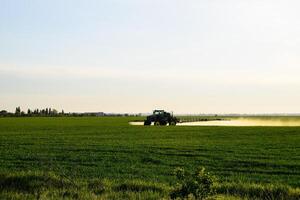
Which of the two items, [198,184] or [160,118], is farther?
[160,118]

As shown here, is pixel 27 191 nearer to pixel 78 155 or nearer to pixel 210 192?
pixel 210 192

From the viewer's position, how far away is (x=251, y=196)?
14602mm

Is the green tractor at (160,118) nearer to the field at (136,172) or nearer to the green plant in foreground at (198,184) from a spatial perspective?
the field at (136,172)

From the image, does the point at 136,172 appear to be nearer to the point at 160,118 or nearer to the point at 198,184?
the point at 198,184

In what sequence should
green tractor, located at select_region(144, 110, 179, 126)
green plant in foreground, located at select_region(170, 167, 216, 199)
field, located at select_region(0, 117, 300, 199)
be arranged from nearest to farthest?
green plant in foreground, located at select_region(170, 167, 216, 199)
field, located at select_region(0, 117, 300, 199)
green tractor, located at select_region(144, 110, 179, 126)

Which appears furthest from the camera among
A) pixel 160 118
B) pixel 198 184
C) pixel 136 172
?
pixel 160 118

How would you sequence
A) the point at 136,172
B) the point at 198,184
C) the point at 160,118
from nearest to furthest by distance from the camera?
the point at 198,184 < the point at 136,172 < the point at 160,118

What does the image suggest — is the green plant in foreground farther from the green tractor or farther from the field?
the green tractor

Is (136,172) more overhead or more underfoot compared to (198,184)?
more underfoot

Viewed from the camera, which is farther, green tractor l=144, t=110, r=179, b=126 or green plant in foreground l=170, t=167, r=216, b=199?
green tractor l=144, t=110, r=179, b=126

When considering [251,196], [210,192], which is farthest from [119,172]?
[210,192]

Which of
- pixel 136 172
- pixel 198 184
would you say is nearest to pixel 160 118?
pixel 136 172

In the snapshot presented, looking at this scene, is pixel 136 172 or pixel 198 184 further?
pixel 136 172

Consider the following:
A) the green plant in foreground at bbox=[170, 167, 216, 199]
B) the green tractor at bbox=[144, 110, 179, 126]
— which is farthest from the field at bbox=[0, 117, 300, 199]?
the green tractor at bbox=[144, 110, 179, 126]
